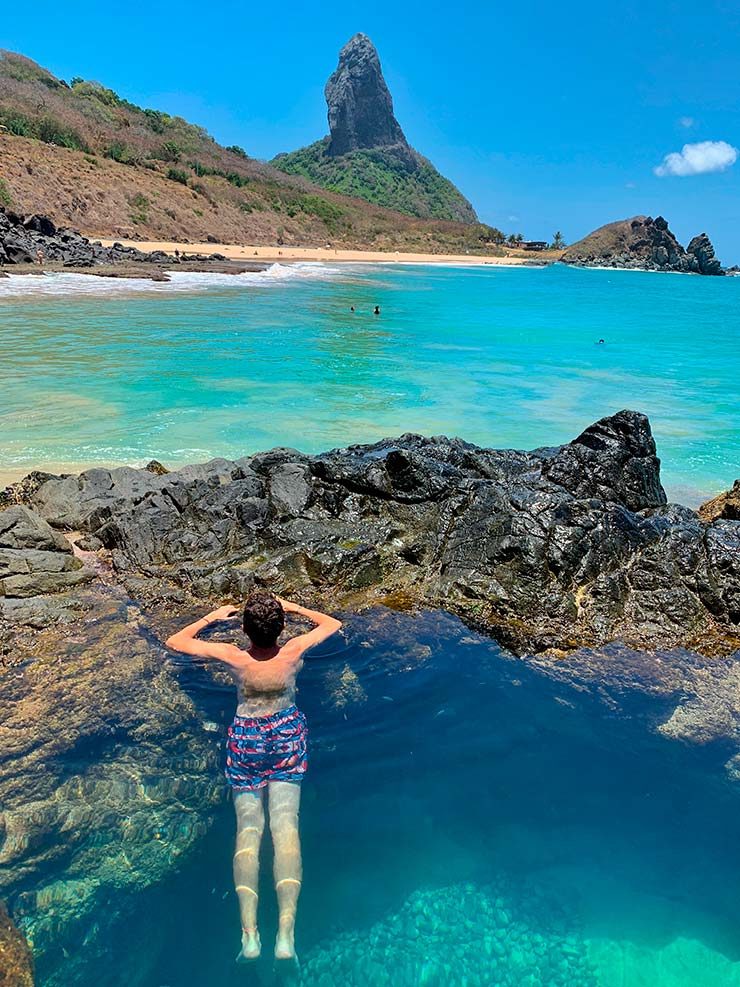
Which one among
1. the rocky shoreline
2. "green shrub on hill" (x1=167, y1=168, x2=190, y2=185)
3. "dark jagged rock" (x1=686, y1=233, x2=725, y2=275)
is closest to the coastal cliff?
"dark jagged rock" (x1=686, y1=233, x2=725, y2=275)

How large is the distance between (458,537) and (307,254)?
232 feet

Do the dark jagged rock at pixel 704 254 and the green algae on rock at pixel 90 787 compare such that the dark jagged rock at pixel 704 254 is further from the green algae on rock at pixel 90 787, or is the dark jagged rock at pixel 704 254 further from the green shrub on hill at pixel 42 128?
the green algae on rock at pixel 90 787

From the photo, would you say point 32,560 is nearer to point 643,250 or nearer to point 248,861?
point 248,861

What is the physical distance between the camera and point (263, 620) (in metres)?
4.60

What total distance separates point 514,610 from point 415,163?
187269 millimetres

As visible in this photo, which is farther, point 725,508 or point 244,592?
point 725,508

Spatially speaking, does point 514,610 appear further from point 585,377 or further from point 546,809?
point 585,377

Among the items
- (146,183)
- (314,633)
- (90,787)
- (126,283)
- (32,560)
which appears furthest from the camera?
(146,183)

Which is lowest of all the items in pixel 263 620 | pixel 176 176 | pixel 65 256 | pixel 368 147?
pixel 263 620

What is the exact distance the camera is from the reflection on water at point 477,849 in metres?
3.76

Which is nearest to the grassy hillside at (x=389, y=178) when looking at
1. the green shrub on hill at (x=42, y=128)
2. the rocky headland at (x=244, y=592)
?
the green shrub on hill at (x=42, y=128)

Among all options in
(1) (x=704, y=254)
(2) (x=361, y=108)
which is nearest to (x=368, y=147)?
(2) (x=361, y=108)

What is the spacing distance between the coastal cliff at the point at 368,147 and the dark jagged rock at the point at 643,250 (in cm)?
3903

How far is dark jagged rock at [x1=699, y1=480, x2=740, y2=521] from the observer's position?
8289 millimetres
